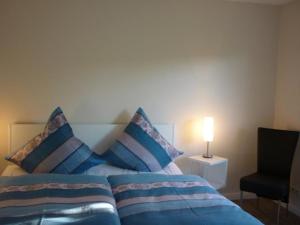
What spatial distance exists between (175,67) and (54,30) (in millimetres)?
1402

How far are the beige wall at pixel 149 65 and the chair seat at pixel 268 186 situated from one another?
2.02ft

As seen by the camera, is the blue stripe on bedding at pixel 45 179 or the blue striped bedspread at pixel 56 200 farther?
the blue stripe on bedding at pixel 45 179

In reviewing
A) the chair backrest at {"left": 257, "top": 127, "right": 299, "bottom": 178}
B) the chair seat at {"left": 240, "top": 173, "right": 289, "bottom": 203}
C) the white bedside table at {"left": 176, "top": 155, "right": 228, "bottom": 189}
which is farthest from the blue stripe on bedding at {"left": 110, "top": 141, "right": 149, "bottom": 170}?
the chair backrest at {"left": 257, "top": 127, "right": 299, "bottom": 178}

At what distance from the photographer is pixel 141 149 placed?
11.3ft

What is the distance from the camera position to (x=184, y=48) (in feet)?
12.7


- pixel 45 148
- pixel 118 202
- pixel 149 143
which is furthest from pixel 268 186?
pixel 45 148

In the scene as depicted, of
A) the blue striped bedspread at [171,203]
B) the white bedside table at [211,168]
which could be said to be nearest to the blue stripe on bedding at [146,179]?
the blue striped bedspread at [171,203]

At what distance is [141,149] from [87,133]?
0.63m

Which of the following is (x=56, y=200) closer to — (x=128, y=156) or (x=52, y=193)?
(x=52, y=193)

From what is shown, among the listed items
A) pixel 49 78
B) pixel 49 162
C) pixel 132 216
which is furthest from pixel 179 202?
pixel 49 78

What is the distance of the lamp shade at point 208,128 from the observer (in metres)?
3.82

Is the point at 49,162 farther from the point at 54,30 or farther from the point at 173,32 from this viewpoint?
the point at 173,32

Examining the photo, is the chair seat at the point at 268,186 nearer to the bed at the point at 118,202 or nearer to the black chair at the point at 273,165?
the black chair at the point at 273,165

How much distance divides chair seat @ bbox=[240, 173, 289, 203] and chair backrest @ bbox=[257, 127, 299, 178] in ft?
0.51
